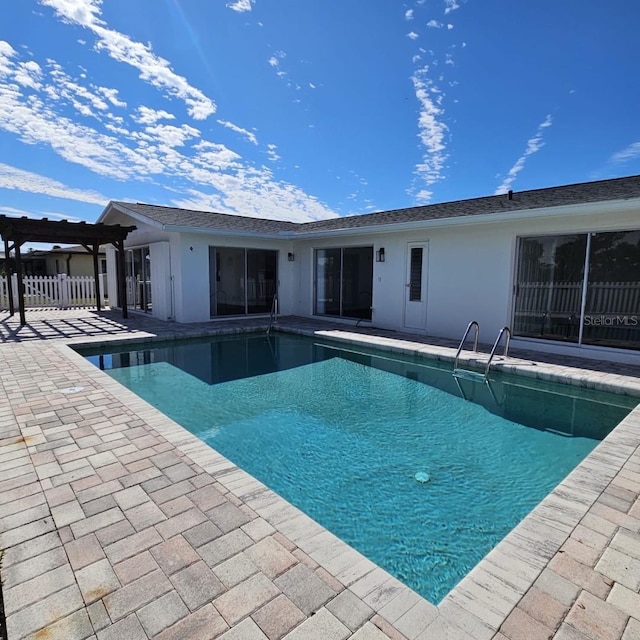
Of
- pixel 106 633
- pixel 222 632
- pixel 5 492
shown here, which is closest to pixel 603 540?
pixel 222 632

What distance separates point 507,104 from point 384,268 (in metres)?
5.82

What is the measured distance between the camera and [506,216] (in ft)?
23.3

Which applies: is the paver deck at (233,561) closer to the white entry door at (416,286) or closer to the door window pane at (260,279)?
the white entry door at (416,286)

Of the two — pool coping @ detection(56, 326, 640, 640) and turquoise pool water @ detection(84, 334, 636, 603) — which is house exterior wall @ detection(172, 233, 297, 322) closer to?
turquoise pool water @ detection(84, 334, 636, 603)

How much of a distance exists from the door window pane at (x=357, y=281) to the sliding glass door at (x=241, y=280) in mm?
2400

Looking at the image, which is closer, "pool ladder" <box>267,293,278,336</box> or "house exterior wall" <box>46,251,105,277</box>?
"pool ladder" <box>267,293,278,336</box>

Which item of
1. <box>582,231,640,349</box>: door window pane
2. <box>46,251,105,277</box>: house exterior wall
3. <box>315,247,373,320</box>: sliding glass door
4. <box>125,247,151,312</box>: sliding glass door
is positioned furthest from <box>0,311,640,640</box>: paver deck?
<box>46,251,105,277</box>: house exterior wall

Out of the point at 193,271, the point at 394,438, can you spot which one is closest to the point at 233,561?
the point at 394,438

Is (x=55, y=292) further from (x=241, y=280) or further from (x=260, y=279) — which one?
(x=260, y=279)

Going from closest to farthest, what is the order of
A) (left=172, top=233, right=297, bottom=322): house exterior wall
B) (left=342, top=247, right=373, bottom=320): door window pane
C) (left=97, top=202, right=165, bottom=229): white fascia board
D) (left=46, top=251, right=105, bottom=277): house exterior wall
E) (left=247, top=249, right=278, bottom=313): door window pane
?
1. (left=97, top=202, right=165, bottom=229): white fascia board
2. (left=172, top=233, right=297, bottom=322): house exterior wall
3. (left=342, top=247, right=373, bottom=320): door window pane
4. (left=247, top=249, right=278, bottom=313): door window pane
5. (left=46, top=251, right=105, bottom=277): house exterior wall

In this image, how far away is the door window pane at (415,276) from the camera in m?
9.32

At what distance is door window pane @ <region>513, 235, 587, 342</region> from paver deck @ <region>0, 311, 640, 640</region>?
14.8 feet

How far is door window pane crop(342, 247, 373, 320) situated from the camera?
34.6 feet

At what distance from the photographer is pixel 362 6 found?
26.1ft
